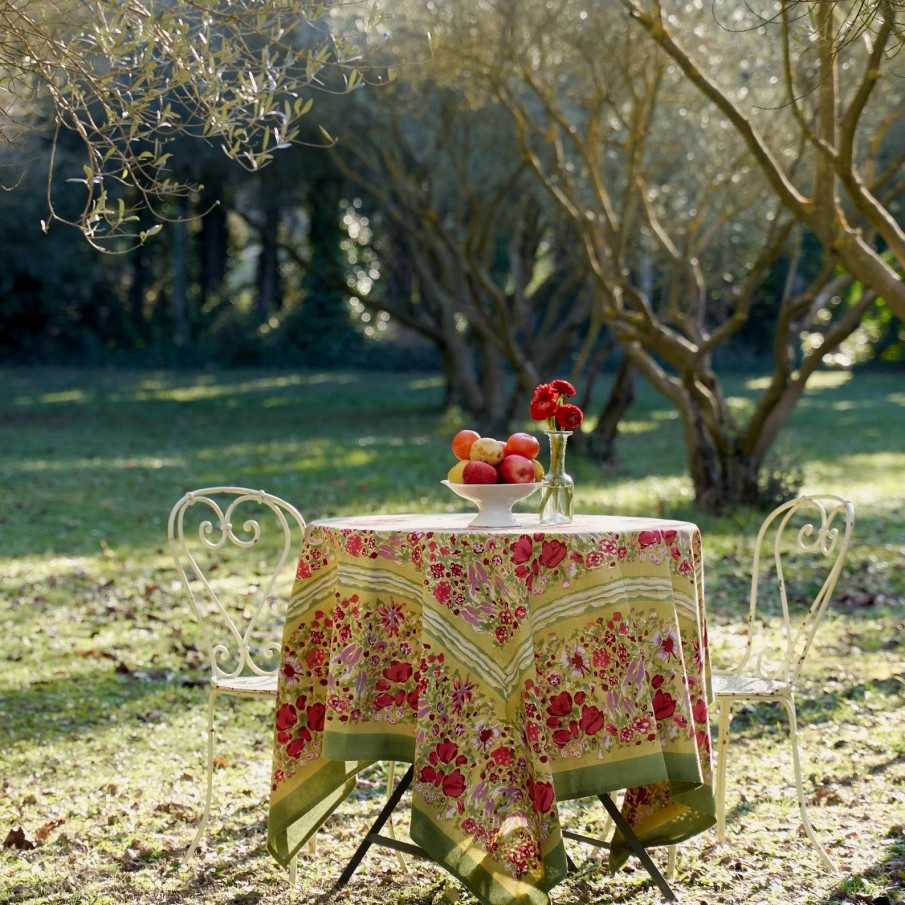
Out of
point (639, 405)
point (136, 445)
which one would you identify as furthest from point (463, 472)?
point (639, 405)

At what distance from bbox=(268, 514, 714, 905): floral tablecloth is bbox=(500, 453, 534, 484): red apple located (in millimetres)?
243

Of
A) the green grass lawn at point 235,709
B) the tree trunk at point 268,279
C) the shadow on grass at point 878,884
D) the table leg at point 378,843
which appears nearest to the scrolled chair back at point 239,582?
the green grass lawn at point 235,709

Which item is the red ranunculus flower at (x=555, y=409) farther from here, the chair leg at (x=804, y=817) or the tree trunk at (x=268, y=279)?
the tree trunk at (x=268, y=279)

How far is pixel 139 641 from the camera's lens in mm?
8305

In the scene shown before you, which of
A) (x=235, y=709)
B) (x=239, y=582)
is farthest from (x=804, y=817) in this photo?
(x=239, y=582)

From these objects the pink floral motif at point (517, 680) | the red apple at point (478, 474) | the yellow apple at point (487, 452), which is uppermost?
the yellow apple at point (487, 452)

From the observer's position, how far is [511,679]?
403 centimetres

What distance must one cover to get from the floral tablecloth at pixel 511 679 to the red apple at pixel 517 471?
243 mm

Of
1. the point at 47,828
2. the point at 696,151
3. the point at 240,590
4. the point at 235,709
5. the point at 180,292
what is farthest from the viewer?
the point at 180,292

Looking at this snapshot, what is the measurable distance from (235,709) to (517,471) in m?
3.18

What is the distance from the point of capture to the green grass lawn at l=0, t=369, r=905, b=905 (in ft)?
15.0

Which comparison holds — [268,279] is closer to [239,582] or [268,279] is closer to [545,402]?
[239,582]

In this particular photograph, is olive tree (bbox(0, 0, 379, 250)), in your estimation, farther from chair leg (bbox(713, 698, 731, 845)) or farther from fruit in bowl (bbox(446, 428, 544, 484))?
chair leg (bbox(713, 698, 731, 845))

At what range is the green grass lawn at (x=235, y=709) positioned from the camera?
4.59 metres
